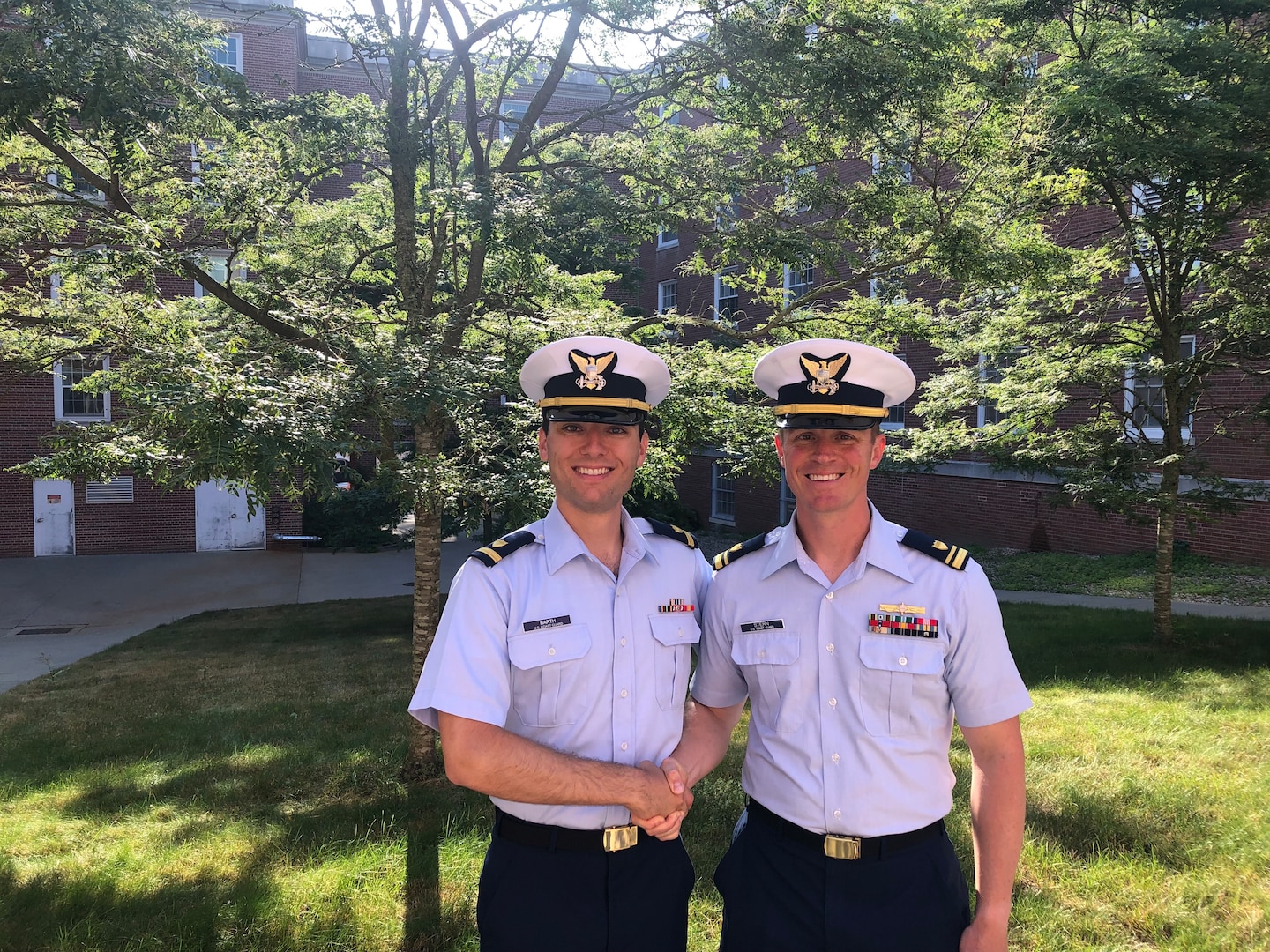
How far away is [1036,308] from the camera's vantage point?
8.77 m

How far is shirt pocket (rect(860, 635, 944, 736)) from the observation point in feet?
7.08

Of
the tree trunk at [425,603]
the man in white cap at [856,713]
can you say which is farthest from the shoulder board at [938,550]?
the tree trunk at [425,603]

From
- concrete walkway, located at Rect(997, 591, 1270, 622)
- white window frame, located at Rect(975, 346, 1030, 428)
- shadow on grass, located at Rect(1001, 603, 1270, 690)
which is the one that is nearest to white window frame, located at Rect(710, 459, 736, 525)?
concrete walkway, located at Rect(997, 591, 1270, 622)

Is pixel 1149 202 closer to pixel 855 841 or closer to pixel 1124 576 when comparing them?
pixel 1124 576

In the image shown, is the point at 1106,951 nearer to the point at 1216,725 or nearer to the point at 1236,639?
the point at 1216,725

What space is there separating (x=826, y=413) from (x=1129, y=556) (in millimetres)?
14695

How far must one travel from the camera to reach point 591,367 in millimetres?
2396

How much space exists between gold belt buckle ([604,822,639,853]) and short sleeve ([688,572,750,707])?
44 cm

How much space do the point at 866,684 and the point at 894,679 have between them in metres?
0.07

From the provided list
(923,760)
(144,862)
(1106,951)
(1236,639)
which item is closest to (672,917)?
(923,760)

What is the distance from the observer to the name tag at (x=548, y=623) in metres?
2.20

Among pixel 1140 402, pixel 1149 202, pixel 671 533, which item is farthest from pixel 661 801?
pixel 1140 402

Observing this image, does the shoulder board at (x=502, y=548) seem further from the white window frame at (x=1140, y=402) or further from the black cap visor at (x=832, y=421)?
the white window frame at (x=1140, y=402)

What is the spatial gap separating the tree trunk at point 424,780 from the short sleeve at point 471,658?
6.50 ft
